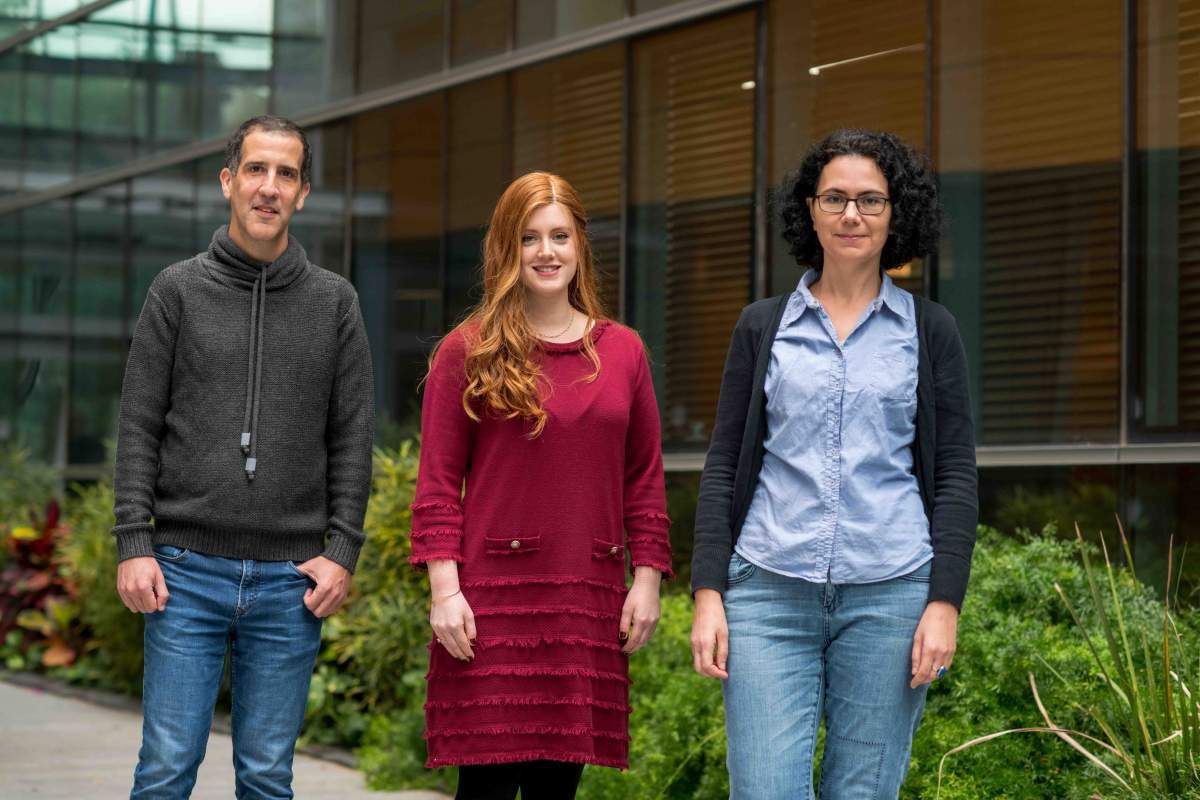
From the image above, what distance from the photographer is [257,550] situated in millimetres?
3990

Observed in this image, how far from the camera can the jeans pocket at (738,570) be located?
3602mm

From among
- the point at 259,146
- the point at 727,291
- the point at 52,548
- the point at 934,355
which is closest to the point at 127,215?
the point at 52,548

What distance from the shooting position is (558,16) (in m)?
10.4

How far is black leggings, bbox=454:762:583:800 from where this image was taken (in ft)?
12.9

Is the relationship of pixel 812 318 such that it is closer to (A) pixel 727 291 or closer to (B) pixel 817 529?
(B) pixel 817 529

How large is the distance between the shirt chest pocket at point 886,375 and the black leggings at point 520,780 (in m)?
1.14

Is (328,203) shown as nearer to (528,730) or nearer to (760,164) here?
(760,164)

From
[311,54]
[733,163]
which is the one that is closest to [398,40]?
Result: [311,54]

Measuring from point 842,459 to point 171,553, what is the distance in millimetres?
1588

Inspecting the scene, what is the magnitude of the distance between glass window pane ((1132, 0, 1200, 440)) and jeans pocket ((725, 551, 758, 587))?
3.82 metres

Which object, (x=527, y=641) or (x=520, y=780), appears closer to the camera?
(x=527, y=641)

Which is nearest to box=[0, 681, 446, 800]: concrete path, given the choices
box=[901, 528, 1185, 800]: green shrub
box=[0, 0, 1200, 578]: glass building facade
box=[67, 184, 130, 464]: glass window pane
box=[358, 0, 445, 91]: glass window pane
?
box=[0, 0, 1200, 578]: glass building facade

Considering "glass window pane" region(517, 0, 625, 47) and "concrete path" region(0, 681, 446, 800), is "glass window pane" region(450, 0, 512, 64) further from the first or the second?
"concrete path" region(0, 681, 446, 800)

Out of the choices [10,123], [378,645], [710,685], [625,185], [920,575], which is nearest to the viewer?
[920,575]
